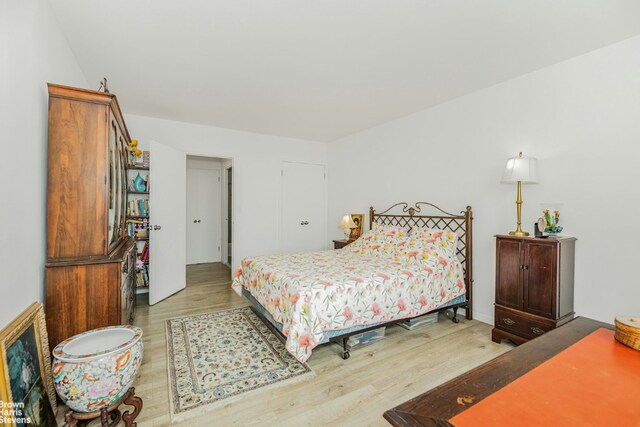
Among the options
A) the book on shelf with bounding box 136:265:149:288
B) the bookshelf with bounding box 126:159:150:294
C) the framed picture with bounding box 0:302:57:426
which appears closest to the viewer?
the framed picture with bounding box 0:302:57:426

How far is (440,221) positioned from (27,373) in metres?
3.80

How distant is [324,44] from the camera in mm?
2320

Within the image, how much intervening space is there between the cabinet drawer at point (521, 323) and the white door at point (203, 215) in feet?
18.9

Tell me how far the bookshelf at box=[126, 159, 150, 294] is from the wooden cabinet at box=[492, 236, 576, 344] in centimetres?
432

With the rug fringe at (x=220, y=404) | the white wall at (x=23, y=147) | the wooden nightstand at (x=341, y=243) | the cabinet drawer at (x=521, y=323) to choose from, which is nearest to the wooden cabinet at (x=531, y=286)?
the cabinet drawer at (x=521, y=323)

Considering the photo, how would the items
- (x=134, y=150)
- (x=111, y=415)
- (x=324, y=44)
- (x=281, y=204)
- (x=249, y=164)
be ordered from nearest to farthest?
(x=111, y=415)
(x=324, y=44)
(x=134, y=150)
(x=249, y=164)
(x=281, y=204)

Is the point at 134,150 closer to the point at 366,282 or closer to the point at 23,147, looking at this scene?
the point at 23,147

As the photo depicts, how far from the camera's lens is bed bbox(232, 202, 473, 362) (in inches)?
89.4

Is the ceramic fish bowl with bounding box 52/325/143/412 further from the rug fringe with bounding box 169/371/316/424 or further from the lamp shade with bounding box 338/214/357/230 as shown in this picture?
the lamp shade with bounding box 338/214/357/230

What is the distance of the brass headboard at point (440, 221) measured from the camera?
329 centimetres

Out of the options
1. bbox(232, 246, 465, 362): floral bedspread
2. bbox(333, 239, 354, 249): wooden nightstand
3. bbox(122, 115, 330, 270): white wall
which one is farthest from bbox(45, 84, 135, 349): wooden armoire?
bbox(333, 239, 354, 249): wooden nightstand

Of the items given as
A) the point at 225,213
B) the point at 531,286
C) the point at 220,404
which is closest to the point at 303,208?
the point at 225,213

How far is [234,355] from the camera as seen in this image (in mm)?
2461

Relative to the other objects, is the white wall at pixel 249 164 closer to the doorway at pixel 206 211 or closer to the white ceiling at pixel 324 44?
the white ceiling at pixel 324 44
